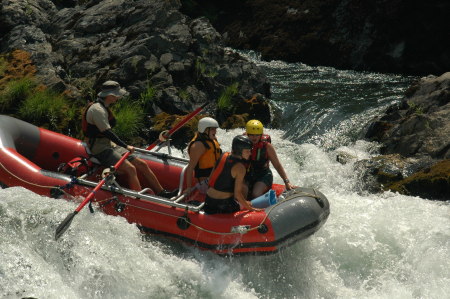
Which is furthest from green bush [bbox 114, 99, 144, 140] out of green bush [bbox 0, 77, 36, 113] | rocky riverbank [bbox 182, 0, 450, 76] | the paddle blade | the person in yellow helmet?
rocky riverbank [bbox 182, 0, 450, 76]

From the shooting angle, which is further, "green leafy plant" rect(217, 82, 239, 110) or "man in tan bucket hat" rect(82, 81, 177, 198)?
"green leafy plant" rect(217, 82, 239, 110)

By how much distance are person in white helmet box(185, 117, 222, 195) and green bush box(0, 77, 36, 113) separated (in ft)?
15.9

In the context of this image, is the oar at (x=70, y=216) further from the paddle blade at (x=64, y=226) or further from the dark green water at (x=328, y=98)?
the dark green water at (x=328, y=98)

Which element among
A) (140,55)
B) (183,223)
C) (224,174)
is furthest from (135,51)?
(224,174)

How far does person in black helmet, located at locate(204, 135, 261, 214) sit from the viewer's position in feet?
21.6

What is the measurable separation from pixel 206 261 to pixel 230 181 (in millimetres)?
1013

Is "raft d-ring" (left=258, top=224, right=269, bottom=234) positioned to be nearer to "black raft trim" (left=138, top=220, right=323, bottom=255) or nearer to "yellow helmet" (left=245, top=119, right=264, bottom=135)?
"black raft trim" (left=138, top=220, right=323, bottom=255)

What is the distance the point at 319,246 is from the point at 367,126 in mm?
4690

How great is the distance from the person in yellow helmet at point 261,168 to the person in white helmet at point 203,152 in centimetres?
48

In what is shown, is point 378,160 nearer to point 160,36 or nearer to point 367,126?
point 367,126

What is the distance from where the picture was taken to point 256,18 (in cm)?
1959

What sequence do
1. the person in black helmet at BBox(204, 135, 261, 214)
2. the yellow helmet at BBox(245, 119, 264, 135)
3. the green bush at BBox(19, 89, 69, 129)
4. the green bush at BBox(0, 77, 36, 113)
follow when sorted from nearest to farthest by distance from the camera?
the person in black helmet at BBox(204, 135, 261, 214)
the yellow helmet at BBox(245, 119, 264, 135)
the green bush at BBox(19, 89, 69, 129)
the green bush at BBox(0, 77, 36, 113)

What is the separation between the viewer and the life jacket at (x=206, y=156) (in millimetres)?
7379

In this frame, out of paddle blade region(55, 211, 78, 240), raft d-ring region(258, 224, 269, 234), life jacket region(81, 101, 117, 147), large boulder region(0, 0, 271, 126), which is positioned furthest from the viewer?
large boulder region(0, 0, 271, 126)
